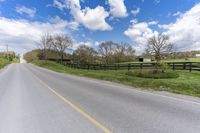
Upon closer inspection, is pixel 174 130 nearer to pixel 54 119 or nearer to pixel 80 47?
pixel 54 119

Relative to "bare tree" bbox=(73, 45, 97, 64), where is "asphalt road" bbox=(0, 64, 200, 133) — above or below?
below

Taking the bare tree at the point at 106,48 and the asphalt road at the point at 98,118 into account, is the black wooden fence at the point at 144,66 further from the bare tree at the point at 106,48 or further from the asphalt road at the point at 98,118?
the bare tree at the point at 106,48

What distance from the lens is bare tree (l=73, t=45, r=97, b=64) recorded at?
90.5 meters

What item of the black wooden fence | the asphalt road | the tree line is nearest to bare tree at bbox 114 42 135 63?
the tree line

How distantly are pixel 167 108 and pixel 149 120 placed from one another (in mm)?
1924

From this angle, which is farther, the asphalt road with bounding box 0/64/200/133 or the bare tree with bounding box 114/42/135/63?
the bare tree with bounding box 114/42/135/63

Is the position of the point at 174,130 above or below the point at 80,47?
below

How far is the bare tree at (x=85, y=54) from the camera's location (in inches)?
3563

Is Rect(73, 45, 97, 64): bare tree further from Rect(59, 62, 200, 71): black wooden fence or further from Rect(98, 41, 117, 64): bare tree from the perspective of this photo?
Rect(59, 62, 200, 71): black wooden fence

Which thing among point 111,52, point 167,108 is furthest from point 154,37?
point 167,108

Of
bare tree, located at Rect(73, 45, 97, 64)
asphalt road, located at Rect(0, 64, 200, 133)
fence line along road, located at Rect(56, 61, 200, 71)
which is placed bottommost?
asphalt road, located at Rect(0, 64, 200, 133)

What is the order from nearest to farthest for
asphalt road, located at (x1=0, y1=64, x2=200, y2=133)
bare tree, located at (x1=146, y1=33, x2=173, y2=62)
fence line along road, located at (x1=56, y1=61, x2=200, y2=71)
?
asphalt road, located at (x1=0, y1=64, x2=200, y2=133)
fence line along road, located at (x1=56, y1=61, x2=200, y2=71)
bare tree, located at (x1=146, y1=33, x2=173, y2=62)

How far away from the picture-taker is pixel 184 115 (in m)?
6.52

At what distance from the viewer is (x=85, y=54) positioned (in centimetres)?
9125
